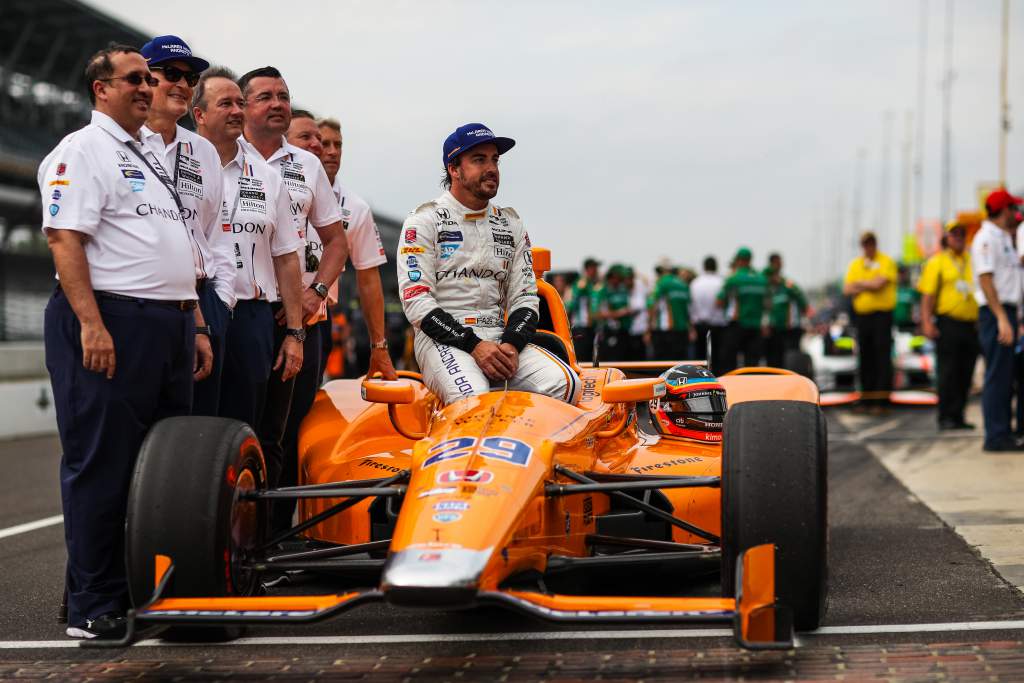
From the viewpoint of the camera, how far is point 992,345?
401 inches

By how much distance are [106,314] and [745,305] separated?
1290cm

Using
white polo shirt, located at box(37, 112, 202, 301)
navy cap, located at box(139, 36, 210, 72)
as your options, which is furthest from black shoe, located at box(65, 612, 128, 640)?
navy cap, located at box(139, 36, 210, 72)

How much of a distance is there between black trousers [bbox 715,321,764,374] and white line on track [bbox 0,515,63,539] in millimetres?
10500

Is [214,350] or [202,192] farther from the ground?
[202,192]

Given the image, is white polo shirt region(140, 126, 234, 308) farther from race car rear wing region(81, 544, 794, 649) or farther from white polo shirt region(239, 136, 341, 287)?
race car rear wing region(81, 544, 794, 649)

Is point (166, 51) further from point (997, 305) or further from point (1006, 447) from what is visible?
point (1006, 447)

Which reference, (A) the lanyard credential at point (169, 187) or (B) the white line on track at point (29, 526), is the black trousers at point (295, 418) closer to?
(A) the lanyard credential at point (169, 187)

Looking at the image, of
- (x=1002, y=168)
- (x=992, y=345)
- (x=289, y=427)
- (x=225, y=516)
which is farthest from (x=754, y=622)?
(x=1002, y=168)

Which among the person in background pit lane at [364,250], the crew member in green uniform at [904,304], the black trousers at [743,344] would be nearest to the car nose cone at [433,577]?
the person in background pit lane at [364,250]

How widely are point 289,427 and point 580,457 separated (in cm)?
220

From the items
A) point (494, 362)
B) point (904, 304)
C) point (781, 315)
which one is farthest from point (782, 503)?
point (904, 304)

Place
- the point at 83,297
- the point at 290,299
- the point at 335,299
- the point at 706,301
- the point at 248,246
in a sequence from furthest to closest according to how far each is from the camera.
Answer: the point at 706,301
the point at 335,299
the point at 290,299
the point at 248,246
the point at 83,297

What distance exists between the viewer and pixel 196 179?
5332 mm

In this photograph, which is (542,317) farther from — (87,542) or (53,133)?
(53,133)
